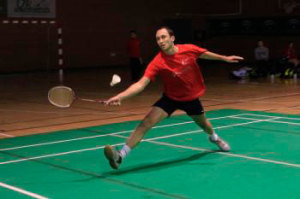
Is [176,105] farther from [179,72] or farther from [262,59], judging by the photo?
[262,59]

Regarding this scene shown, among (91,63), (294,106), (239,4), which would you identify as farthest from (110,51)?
(294,106)

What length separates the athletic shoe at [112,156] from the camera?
6.37 meters

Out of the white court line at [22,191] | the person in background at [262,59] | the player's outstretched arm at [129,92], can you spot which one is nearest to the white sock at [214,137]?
the player's outstretched arm at [129,92]

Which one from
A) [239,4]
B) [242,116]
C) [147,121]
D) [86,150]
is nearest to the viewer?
[147,121]

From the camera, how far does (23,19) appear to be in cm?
2475

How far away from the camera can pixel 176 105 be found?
7.09 m

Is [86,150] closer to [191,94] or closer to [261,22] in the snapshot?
[191,94]

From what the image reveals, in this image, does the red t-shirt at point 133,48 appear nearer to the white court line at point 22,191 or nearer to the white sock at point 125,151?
the white sock at point 125,151

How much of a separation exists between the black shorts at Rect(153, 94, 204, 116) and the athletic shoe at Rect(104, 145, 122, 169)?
0.91m

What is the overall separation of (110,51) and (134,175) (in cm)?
2216

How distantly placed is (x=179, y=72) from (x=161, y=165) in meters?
1.25

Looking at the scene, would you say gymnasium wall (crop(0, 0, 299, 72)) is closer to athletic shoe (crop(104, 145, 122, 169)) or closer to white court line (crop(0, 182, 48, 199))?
athletic shoe (crop(104, 145, 122, 169))

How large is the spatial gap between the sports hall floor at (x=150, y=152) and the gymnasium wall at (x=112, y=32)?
10.9m

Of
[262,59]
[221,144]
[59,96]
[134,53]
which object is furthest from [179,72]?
[262,59]
